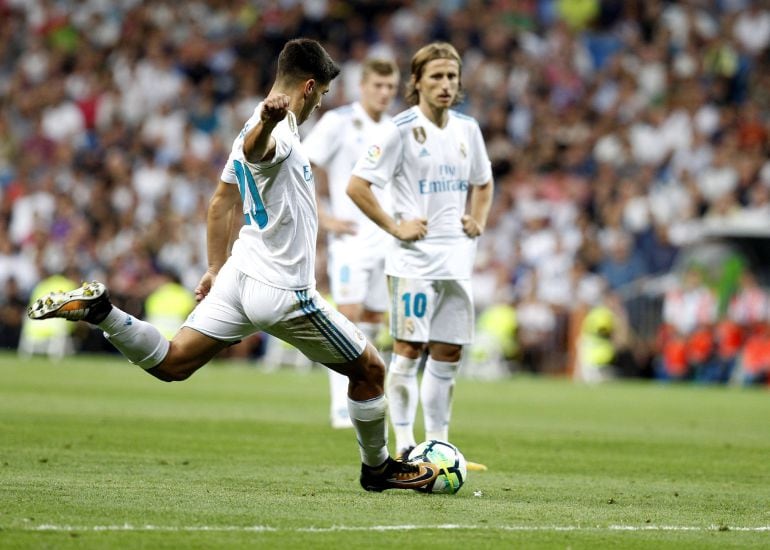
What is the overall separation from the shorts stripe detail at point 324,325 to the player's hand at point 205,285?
2.12 ft

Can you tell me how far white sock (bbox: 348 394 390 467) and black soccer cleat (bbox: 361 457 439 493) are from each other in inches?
2.6

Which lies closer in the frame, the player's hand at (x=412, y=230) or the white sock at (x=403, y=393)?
the player's hand at (x=412, y=230)

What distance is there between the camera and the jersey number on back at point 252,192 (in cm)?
689

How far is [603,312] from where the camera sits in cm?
2278

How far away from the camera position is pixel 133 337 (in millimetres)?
6957

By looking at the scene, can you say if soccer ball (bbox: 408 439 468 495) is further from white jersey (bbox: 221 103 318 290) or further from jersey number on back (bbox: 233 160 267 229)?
jersey number on back (bbox: 233 160 267 229)

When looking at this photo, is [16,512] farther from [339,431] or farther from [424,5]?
[424,5]

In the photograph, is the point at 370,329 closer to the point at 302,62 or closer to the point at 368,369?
the point at 368,369

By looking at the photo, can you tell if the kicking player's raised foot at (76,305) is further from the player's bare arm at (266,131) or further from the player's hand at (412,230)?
the player's hand at (412,230)

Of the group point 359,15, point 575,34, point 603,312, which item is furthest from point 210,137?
point 603,312

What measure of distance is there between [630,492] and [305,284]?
2.35 m

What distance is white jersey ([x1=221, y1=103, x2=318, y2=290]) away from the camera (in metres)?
6.84

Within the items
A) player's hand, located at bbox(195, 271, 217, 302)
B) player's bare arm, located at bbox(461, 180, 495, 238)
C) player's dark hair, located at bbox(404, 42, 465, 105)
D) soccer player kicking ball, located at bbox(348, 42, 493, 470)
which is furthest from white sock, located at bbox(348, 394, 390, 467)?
player's dark hair, located at bbox(404, 42, 465, 105)

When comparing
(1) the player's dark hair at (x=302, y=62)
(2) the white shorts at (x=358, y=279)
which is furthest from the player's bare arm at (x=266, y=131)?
(2) the white shorts at (x=358, y=279)
